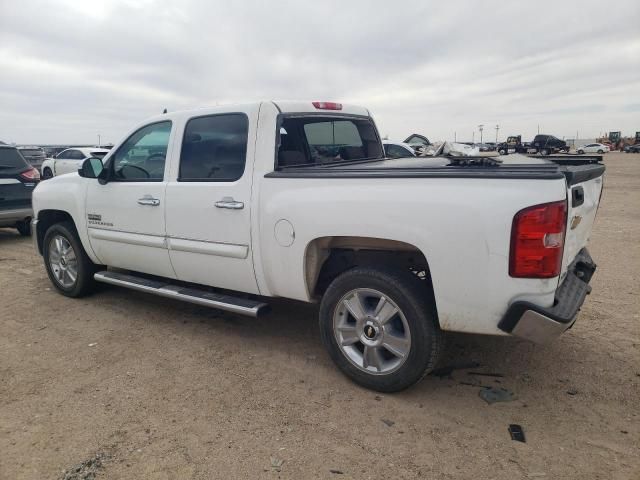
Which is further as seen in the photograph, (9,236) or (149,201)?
(9,236)

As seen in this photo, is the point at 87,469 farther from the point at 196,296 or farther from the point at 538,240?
the point at 538,240

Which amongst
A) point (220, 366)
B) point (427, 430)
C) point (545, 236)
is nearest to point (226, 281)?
point (220, 366)

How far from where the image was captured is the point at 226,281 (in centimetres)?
391

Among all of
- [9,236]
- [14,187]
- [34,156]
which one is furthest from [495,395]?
[34,156]

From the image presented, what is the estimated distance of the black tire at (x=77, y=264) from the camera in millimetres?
5113

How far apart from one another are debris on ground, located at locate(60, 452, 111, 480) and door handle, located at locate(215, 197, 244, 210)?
1.80m

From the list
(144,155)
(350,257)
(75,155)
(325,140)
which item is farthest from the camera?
(75,155)

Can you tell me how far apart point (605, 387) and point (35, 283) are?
606cm

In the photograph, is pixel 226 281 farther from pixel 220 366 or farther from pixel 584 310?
pixel 584 310

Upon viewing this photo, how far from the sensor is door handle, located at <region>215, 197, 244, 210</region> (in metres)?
3.61

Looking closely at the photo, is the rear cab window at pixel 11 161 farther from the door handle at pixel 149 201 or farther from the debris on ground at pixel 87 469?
the debris on ground at pixel 87 469

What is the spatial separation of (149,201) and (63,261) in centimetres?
179

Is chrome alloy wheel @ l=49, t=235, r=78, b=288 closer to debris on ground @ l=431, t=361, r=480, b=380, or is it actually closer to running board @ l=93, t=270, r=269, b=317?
running board @ l=93, t=270, r=269, b=317

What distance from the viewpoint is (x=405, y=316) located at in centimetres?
304
